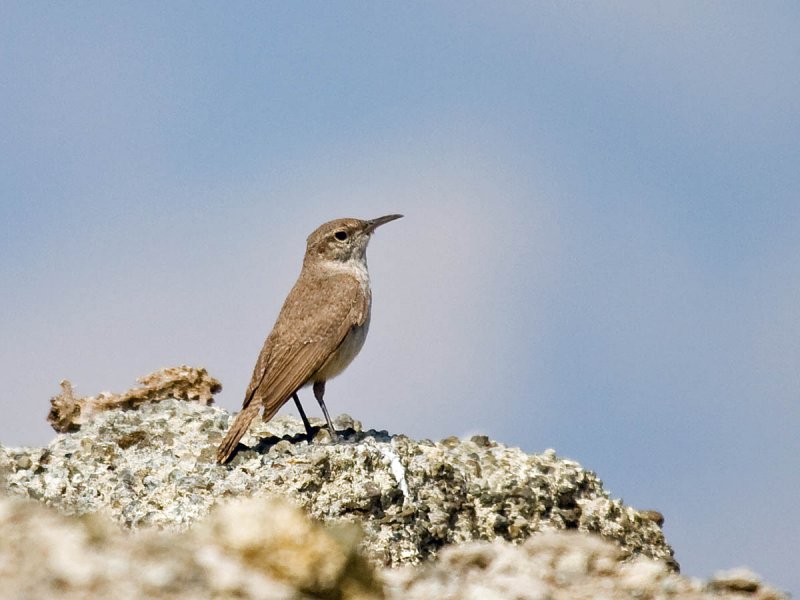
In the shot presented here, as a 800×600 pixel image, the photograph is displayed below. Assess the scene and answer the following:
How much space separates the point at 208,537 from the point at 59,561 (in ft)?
2.12

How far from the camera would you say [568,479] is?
955cm

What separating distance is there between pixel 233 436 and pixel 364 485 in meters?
1.32

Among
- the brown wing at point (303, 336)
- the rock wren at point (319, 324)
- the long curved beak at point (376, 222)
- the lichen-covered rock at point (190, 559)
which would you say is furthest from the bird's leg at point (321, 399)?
the lichen-covered rock at point (190, 559)

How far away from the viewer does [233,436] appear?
9609 millimetres

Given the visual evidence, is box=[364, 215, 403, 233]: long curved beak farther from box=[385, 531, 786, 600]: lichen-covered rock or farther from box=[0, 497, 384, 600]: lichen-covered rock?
box=[0, 497, 384, 600]: lichen-covered rock

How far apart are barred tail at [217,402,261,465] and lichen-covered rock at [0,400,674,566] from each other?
0.30 ft

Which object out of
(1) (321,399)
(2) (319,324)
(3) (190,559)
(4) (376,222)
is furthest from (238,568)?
(4) (376,222)

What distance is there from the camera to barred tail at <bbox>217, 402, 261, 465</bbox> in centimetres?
951

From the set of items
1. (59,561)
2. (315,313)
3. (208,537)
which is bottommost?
(59,561)

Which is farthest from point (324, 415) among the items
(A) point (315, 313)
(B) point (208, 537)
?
(B) point (208, 537)

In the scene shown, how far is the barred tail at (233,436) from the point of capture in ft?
31.2

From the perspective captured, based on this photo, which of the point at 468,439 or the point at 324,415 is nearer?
the point at 468,439

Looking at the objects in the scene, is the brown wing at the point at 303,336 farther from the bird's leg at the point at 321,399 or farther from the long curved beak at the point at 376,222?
the long curved beak at the point at 376,222

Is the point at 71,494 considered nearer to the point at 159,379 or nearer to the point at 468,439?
the point at 159,379
